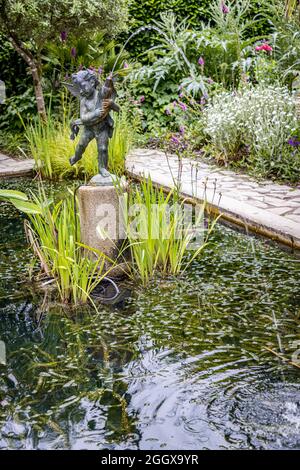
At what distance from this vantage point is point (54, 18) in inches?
264

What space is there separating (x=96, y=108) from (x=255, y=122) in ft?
10.8

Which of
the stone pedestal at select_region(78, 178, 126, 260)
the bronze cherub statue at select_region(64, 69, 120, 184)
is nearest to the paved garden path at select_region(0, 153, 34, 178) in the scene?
the bronze cherub statue at select_region(64, 69, 120, 184)

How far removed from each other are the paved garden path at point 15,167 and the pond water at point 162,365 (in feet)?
10.8

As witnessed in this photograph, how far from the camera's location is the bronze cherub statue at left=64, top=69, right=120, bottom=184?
11.4 feet

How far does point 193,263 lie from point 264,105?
123 inches

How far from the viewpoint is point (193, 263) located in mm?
3842

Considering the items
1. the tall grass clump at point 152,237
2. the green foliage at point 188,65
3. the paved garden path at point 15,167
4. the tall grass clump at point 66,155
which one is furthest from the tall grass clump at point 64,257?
the green foliage at point 188,65

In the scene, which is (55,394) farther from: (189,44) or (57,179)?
(189,44)

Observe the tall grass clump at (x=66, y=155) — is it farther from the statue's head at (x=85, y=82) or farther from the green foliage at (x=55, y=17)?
the statue's head at (x=85, y=82)

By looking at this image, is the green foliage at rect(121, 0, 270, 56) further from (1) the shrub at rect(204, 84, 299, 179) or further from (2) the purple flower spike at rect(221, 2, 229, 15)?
(1) the shrub at rect(204, 84, 299, 179)

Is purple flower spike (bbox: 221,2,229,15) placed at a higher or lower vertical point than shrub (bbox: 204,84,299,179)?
higher

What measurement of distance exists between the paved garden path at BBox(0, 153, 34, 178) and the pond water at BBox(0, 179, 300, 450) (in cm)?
328

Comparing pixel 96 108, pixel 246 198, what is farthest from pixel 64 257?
pixel 246 198

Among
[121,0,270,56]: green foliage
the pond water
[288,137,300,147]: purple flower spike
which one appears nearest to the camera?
the pond water
